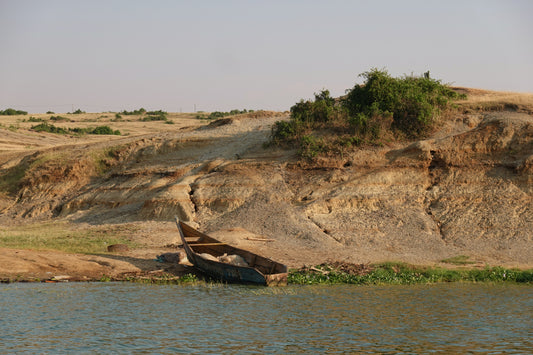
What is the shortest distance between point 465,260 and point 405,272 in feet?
9.45

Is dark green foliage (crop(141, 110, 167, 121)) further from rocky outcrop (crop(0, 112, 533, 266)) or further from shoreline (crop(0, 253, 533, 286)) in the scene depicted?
shoreline (crop(0, 253, 533, 286))

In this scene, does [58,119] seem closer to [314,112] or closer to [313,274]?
[314,112]

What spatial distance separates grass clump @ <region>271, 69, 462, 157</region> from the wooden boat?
8894 mm

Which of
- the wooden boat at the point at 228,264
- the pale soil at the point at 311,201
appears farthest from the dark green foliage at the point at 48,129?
the wooden boat at the point at 228,264

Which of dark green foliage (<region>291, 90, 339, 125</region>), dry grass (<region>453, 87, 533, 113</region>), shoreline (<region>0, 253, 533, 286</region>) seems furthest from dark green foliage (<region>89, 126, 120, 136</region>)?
shoreline (<region>0, 253, 533, 286</region>)

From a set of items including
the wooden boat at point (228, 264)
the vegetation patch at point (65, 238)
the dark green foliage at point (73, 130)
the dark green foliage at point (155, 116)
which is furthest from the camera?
the dark green foliage at point (155, 116)

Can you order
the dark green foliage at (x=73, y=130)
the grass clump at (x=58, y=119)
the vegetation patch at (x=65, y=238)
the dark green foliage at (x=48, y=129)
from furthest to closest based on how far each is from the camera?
the grass clump at (x=58, y=119) → the dark green foliage at (x=73, y=130) → the dark green foliage at (x=48, y=129) → the vegetation patch at (x=65, y=238)

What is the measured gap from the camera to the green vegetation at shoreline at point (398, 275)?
19859 mm

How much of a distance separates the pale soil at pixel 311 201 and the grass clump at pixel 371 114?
85 centimetres

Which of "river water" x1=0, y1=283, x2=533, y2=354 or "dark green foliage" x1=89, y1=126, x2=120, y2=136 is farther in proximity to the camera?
"dark green foliage" x1=89, y1=126, x2=120, y2=136

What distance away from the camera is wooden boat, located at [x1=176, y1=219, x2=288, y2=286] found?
18.8 m

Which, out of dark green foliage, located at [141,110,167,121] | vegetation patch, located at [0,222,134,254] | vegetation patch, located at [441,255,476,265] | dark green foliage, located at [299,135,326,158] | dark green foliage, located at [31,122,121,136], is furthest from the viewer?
dark green foliage, located at [141,110,167,121]

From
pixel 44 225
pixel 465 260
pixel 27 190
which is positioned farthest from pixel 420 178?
pixel 27 190

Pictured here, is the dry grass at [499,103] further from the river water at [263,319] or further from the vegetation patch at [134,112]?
the vegetation patch at [134,112]
